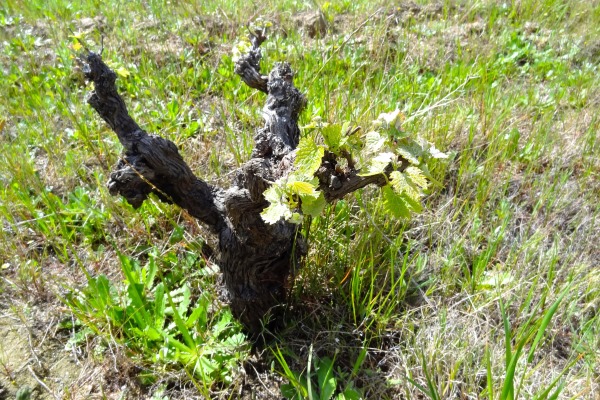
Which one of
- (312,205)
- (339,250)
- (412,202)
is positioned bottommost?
(339,250)

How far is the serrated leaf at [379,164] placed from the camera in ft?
3.77

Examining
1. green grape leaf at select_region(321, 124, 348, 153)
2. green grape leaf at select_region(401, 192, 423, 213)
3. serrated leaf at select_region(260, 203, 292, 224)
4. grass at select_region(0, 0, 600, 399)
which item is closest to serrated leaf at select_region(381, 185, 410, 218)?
green grape leaf at select_region(401, 192, 423, 213)

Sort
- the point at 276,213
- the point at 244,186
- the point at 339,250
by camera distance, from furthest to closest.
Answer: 1. the point at 339,250
2. the point at 244,186
3. the point at 276,213

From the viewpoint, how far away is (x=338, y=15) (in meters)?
4.11

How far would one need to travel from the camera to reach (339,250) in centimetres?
184

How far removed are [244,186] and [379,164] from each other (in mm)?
431

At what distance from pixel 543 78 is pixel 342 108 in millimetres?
1792

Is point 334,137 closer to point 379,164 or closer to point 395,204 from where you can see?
point 379,164

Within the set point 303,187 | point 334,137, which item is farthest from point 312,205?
point 334,137

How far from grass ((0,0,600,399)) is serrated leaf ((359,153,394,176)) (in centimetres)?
51

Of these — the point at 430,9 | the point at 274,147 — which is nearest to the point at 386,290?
the point at 274,147

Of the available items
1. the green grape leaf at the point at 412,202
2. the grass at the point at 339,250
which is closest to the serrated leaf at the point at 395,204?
the green grape leaf at the point at 412,202

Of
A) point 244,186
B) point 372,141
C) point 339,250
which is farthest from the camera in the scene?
point 339,250

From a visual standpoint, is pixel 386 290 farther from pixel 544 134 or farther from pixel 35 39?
pixel 35 39
